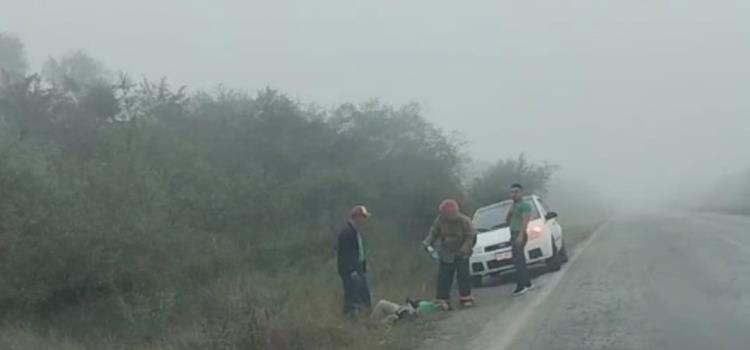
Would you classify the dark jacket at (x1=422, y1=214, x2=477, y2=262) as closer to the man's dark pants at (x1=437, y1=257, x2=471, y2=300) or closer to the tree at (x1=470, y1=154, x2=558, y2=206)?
the man's dark pants at (x1=437, y1=257, x2=471, y2=300)

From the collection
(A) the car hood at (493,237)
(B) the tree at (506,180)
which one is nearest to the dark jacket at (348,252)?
(A) the car hood at (493,237)

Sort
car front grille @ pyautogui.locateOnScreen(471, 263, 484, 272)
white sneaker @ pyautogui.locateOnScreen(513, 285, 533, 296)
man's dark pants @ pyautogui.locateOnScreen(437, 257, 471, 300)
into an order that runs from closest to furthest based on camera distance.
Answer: man's dark pants @ pyautogui.locateOnScreen(437, 257, 471, 300), white sneaker @ pyautogui.locateOnScreen(513, 285, 533, 296), car front grille @ pyautogui.locateOnScreen(471, 263, 484, 272)

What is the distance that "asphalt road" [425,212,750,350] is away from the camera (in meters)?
10.9

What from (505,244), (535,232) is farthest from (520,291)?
(535,232)

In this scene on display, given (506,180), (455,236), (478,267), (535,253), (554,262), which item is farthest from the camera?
(506,180)

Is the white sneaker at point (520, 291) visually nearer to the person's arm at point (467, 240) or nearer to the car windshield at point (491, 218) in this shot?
the person's arm at point (467, 240)

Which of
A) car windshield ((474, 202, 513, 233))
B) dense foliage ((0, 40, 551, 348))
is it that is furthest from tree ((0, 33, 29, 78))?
car windshield ((474, 202, 513, 233))

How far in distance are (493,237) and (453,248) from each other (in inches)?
173

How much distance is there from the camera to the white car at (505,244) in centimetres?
2003

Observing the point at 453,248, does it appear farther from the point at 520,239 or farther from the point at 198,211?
the point at 198,211

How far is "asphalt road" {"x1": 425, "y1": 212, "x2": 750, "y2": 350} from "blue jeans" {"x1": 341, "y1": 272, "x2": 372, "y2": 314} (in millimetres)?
1239

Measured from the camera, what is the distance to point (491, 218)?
22141mm

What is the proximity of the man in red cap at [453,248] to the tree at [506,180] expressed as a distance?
21.0 metres

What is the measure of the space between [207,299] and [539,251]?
834cm
